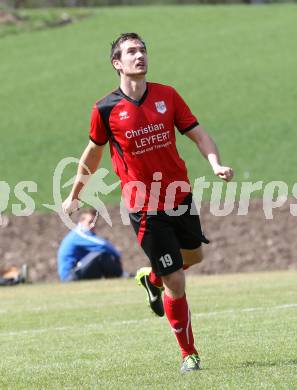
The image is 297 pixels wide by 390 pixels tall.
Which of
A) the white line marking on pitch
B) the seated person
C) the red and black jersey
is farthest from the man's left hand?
the seated person

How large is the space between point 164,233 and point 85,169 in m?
0.85

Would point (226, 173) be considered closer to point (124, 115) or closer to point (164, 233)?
point (164, 233)

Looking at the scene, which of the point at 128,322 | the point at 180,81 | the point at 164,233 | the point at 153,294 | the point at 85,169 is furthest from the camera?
the point at 180,81

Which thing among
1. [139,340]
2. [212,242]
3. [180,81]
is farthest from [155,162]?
[180,81]

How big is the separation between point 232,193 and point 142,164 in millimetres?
19329

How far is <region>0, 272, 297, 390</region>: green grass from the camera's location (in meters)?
7.45

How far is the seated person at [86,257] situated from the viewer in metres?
18.9

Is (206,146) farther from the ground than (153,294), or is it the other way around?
(206,146)

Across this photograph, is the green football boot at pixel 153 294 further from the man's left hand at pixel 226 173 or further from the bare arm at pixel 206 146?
the man's left hand at pixel 226 173

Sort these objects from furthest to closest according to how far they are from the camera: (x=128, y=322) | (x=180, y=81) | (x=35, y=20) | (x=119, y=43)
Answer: (x=35, y=20)
(x=180, y=81)
(x=128, y=322)
(x=119, y=43)

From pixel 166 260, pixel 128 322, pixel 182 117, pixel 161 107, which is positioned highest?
pixel 161 107

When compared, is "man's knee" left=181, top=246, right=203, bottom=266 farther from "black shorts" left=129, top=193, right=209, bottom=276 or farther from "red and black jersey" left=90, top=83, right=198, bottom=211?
"red and black jersey" left=90, top=83, right=198, bottom=211

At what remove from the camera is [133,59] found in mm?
7914

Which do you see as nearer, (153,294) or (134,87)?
(134,87)
